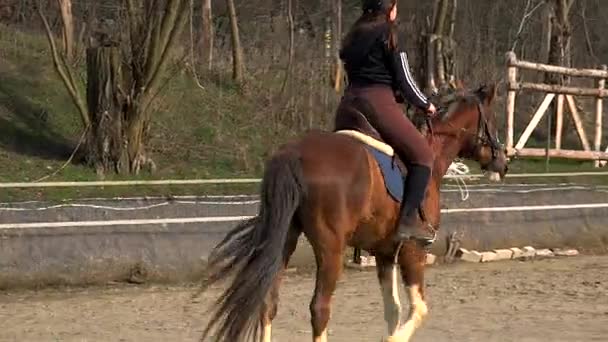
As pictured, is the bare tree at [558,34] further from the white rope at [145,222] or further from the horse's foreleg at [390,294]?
the horse's foreleg at [390,294]

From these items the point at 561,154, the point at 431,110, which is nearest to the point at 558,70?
the point at 561,154

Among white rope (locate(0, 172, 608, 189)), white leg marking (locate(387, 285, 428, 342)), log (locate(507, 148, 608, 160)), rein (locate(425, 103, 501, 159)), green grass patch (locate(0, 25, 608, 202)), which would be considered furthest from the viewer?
log (locate(507, 148, 608, 160))

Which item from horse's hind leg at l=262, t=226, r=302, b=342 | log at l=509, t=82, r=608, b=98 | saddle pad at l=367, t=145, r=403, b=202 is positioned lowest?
horse's hind leg at l=262, t=226, r=302, b=342

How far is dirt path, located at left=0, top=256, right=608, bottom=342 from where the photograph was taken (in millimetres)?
9055

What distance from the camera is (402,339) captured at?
800 centimetres

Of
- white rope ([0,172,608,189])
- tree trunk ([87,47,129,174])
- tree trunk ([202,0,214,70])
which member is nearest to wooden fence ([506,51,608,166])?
white rope ([0,172,608,189])

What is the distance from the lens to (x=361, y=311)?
402 inches

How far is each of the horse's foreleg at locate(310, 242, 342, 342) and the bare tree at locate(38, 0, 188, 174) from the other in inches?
371

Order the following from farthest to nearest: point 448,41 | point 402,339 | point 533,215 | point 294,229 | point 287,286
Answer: point 448,41
point 533,215
point 287,286
point 402,339
point 294,229

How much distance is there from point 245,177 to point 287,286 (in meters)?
5.53

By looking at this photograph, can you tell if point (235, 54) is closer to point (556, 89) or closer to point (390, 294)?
point (556, 89)

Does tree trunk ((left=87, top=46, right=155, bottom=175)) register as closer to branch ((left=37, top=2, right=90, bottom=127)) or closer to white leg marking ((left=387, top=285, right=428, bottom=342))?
branch ((left=37, top=2, right=90, bottom=127))

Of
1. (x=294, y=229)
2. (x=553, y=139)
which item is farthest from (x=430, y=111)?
(x=553, y=139)

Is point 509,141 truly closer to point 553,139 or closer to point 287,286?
point 553,139
